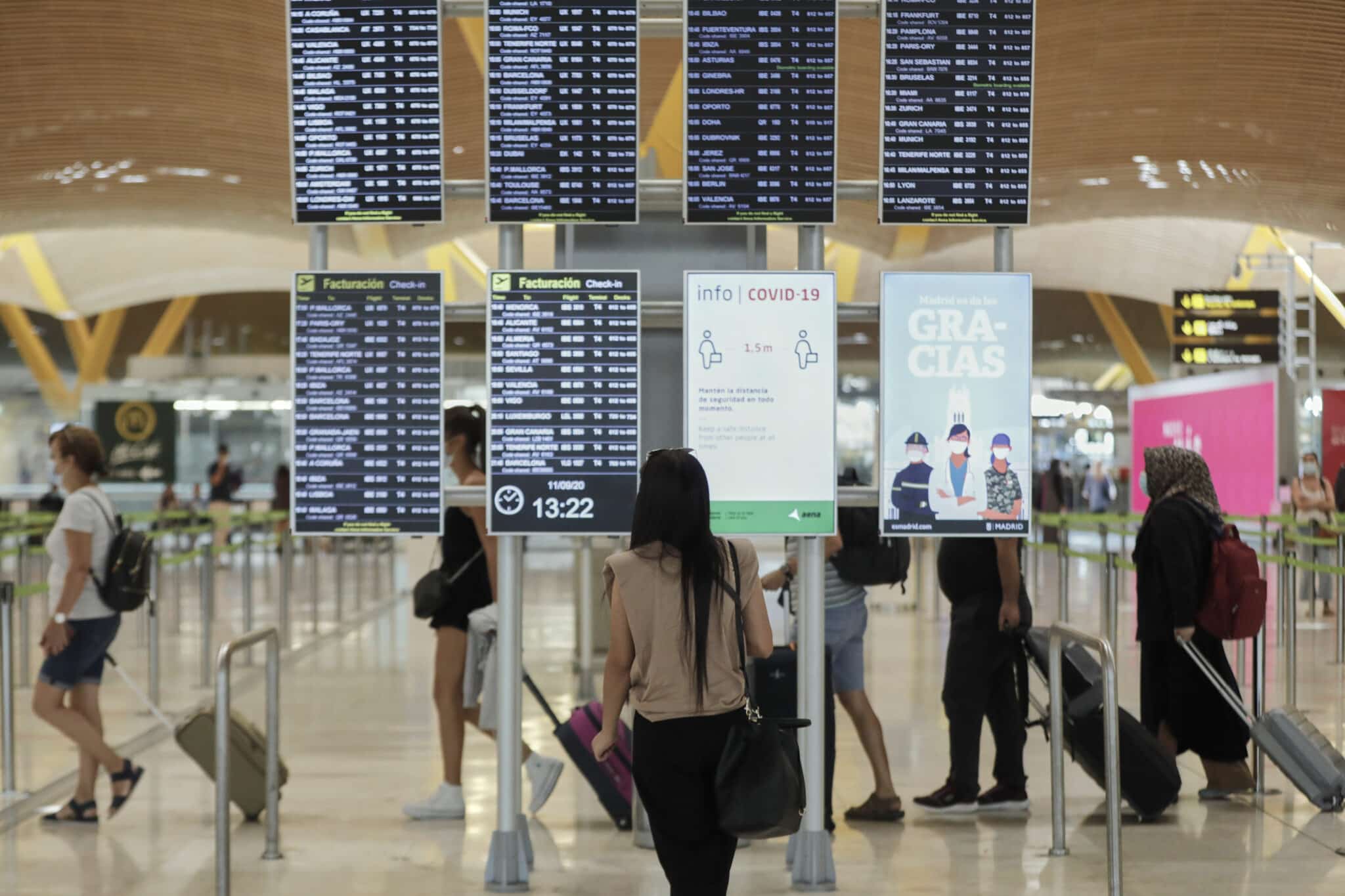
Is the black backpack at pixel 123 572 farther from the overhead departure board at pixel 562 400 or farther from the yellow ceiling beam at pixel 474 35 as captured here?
the yellow ceiling beam at pixel 474 35

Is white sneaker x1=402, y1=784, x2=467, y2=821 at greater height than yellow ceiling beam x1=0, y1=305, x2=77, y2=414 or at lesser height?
lesser

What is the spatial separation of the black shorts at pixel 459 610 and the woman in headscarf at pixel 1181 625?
2.88m

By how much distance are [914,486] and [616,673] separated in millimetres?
1953

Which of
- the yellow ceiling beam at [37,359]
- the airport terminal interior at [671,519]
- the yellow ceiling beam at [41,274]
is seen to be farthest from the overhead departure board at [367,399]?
the yellow ceiling beam at [37,359]

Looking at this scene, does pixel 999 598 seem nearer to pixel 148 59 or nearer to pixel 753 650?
pixel 753 650

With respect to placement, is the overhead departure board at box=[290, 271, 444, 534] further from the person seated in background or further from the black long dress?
the black long dress

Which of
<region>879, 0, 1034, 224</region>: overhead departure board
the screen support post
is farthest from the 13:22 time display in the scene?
<region>879, 0, 1034, 224</region>: overhead departure board

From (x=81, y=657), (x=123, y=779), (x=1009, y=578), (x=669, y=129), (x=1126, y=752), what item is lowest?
(x=123, y=779)

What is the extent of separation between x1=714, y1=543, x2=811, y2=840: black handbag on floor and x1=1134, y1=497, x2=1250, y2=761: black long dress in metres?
3.21

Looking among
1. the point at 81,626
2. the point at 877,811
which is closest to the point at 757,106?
the point at 877,811

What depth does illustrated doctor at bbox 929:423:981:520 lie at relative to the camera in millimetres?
5234

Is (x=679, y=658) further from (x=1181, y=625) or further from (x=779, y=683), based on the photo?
(x=1181, y=625)

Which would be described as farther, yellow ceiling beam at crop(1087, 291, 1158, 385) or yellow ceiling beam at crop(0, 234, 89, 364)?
yellow ceiling beam at crop(1087, 291, 1158, 385)

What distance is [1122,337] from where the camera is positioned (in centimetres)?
3659
